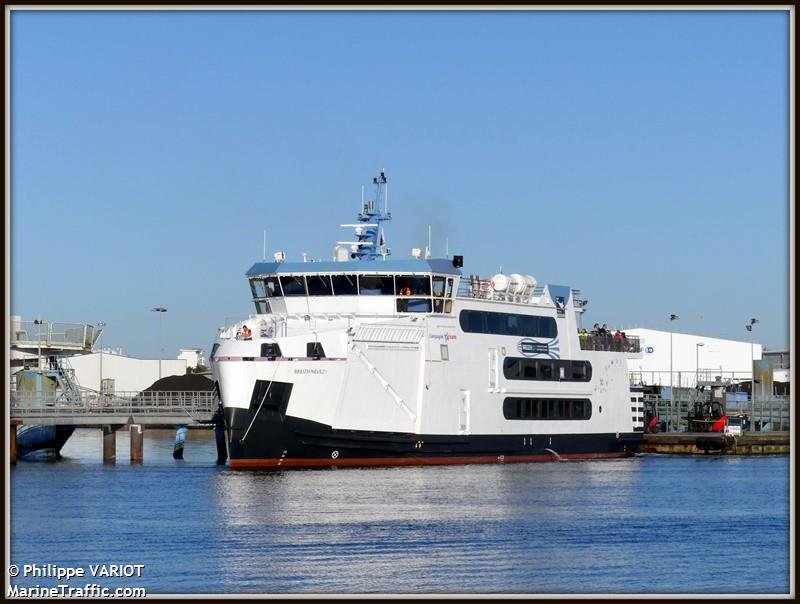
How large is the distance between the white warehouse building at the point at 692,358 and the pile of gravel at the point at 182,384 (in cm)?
2968

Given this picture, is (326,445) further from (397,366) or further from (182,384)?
(182,384)

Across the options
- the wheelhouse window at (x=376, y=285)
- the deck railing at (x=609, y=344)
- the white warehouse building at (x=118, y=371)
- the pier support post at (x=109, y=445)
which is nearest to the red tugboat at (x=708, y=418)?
the deck railing at (x=609, y=344)

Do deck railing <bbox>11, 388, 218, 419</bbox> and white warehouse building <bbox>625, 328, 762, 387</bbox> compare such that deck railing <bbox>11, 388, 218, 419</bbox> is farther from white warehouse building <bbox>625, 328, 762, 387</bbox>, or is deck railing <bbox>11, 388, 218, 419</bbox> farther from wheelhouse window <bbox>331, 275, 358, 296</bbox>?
white warehouse building <bbox>625, 328, 762, 387</bbox>

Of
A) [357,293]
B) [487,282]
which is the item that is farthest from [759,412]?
[357,293]

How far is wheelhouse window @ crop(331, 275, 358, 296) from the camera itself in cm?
4734

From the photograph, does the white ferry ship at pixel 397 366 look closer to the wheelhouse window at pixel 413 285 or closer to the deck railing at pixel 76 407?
the wheelhouse window at pixel 413 285

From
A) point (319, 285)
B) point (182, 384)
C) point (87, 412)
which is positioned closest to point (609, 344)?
point (319, 285)

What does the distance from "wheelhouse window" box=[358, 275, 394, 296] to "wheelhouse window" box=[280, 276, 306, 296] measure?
211cm

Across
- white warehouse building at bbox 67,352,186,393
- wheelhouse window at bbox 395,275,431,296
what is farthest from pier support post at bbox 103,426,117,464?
white warehouse building at bbox 67,352,186,393

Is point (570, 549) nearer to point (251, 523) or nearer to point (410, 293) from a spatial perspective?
point (251, 523)

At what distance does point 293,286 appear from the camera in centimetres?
4812

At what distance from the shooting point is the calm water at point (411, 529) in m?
26.5

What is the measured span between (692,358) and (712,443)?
98.0 feet

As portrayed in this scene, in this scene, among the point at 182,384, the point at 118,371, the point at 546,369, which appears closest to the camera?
the point at 546,369
